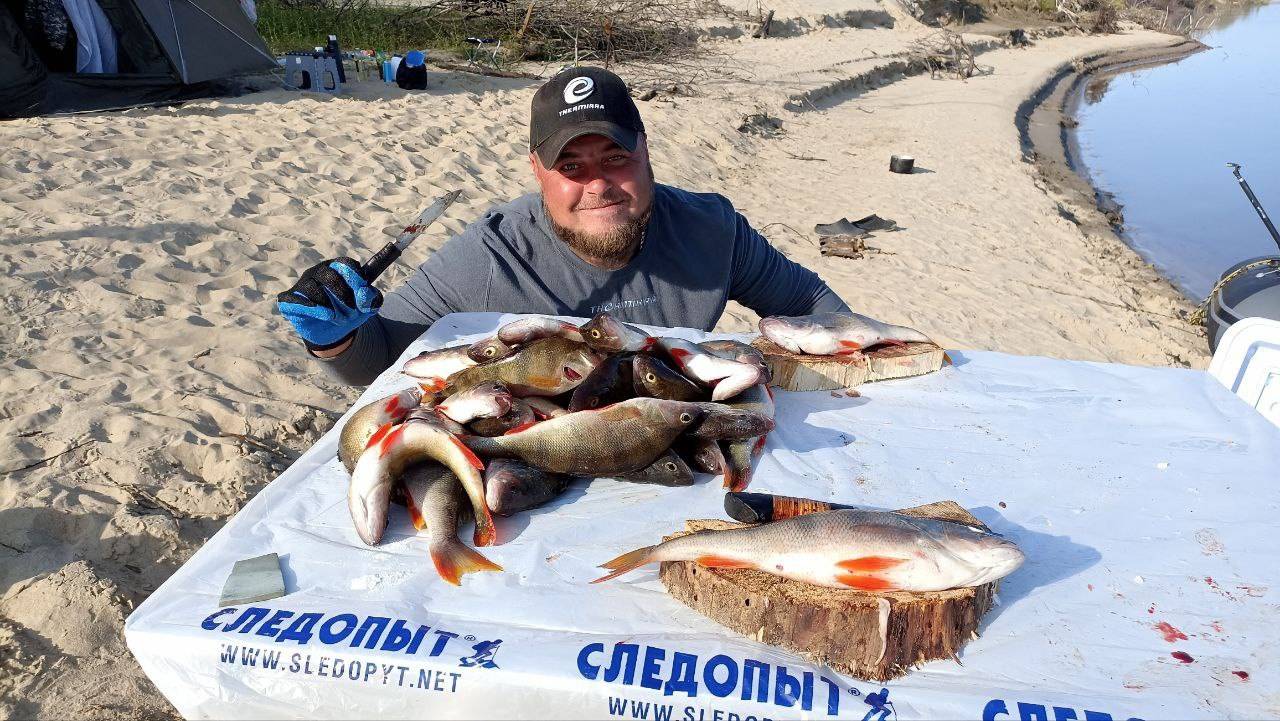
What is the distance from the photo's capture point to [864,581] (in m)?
1.70

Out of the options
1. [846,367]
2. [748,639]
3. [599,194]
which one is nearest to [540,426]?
[748,639]

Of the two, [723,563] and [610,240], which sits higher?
[610,240]

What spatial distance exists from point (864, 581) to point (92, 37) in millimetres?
11008

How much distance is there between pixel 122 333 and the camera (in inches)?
191

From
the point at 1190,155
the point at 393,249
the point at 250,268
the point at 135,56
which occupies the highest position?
the point at 393,249

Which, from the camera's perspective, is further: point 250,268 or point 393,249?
point 250,268

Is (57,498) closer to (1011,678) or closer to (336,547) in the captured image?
(336,547)

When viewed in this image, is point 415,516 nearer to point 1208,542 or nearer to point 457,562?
point 457,562

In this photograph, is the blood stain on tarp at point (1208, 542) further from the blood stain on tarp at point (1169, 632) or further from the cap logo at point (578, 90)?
the cap logo at point (578, 90)

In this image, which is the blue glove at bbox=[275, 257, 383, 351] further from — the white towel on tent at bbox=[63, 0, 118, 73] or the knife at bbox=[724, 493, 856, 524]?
the white towel on tent at bbox=[63, 0, 118, 73]

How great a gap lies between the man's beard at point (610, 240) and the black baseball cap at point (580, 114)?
0.31 meters

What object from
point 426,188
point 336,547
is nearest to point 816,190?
point 426,188

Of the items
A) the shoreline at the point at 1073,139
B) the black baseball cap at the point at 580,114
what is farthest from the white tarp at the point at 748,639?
the shoreline at the point at 1073,139

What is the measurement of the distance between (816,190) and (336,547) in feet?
34.2
